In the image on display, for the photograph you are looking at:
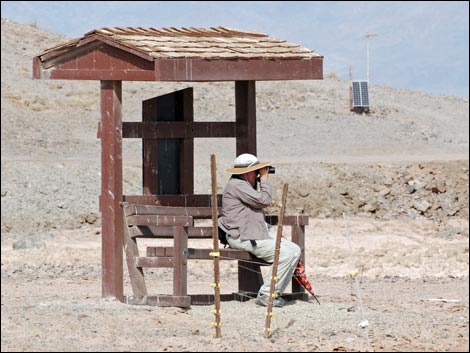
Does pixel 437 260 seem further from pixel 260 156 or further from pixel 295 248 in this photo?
pixel 260 156

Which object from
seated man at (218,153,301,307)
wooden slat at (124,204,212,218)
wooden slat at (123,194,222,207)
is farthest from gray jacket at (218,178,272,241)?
wooden slat at (123,194,222,207)

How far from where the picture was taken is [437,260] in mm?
18250

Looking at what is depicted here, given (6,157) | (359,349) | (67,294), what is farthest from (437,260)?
(6,157)

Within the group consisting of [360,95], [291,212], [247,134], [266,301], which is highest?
[360,95]

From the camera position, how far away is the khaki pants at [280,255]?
39.2ft

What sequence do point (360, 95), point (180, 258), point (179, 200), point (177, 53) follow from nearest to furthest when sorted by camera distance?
point (180, 258), point (177, 53), point (179, 200), point (360, 95)

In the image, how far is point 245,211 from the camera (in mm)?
12086

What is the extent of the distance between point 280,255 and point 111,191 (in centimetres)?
174

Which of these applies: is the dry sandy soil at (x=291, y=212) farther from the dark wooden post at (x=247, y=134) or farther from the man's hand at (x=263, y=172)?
the man's hand at (x=263, y=172)

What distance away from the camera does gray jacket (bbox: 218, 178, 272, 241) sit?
12.0 m

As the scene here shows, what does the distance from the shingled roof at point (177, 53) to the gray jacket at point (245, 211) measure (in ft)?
3.53

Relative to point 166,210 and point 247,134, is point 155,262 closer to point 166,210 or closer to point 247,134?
point 166,210

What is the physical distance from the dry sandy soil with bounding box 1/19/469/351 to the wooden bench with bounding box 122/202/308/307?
0.30m

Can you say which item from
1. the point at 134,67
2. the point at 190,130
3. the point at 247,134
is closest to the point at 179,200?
the point at 190,130
